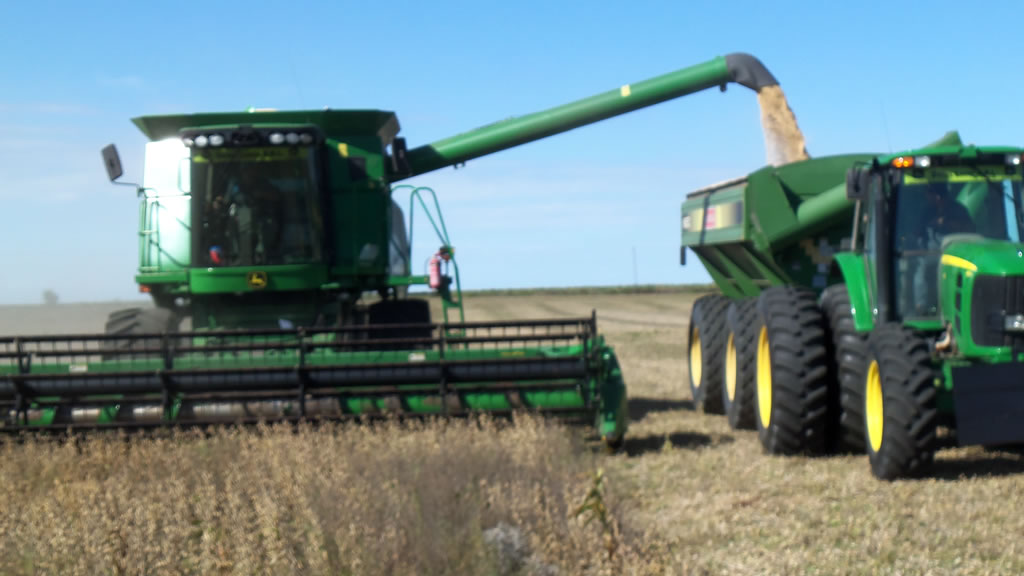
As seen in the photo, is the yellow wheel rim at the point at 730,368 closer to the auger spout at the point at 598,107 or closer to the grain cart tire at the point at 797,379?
the grain cart tire at the point at 797,379

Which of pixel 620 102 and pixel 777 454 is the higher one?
pixel 620 102

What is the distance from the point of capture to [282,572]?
454cm

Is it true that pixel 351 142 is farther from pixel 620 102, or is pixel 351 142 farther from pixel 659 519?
pixel 659 519

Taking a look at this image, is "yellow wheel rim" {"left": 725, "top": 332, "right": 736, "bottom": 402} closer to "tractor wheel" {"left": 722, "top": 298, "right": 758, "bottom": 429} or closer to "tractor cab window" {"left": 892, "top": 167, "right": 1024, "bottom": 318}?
"tractor wheel" {"left": 722, "top": 298, "right": 758, "bottom": 429}

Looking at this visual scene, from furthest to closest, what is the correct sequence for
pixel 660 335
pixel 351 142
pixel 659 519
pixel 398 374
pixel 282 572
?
pixel 660 335
pixel 351 142
pixel 398 374
pixel 659 519
pixel 282 572

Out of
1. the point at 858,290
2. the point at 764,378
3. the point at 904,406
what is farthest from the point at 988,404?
the point at 764,378

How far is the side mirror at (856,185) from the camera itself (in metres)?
7.60

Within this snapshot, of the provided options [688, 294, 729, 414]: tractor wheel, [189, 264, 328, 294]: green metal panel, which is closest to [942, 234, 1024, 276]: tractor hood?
[688, 294, 729, 414]: tractor wheel

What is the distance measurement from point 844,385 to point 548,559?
339 cm

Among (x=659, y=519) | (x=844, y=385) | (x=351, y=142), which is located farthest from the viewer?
(x=351, y=142)

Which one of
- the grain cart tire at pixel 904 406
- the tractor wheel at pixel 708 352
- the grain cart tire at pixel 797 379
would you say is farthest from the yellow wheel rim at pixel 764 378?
the tractor wheel at pixel 708 352

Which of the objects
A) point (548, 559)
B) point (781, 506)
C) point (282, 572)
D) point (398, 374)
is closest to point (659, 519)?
point (781, 506)

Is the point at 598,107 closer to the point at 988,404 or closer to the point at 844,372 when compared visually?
the point at 844,372

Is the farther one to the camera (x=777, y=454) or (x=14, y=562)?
(x=777, y=454)
